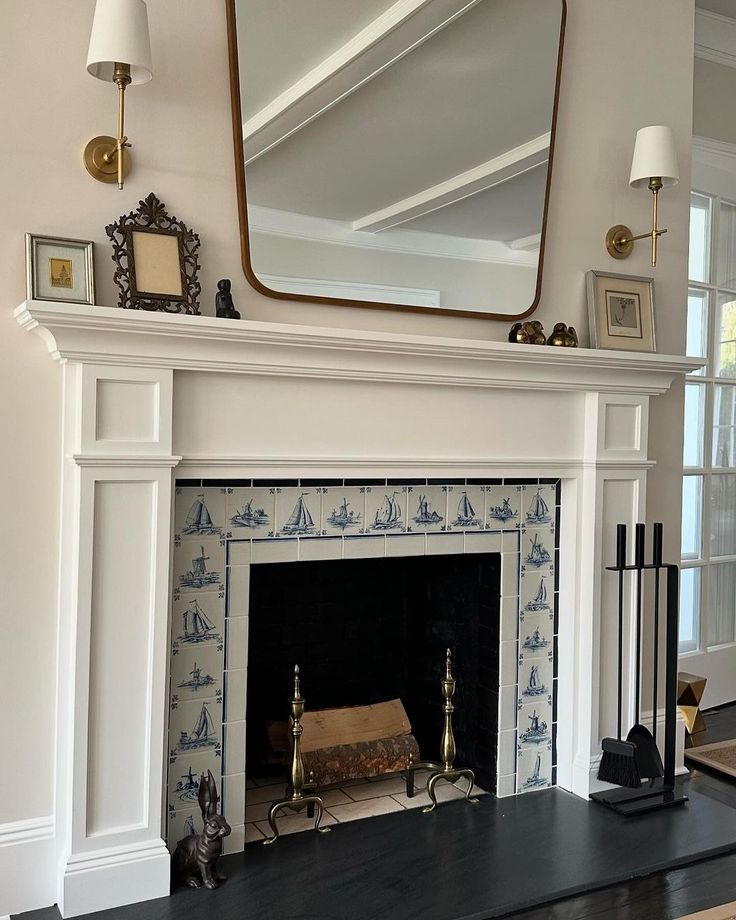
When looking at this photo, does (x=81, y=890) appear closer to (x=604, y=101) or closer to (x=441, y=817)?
(x=441, y=817)

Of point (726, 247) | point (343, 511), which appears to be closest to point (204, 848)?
point (343, 511)

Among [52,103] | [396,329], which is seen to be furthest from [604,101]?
[52,103]

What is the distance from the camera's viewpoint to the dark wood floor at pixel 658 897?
6.95ft

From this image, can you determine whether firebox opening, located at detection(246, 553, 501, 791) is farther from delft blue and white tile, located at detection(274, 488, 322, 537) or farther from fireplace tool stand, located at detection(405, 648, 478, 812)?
delft blue and white tile, located at detection(274, 488, 322, 537)

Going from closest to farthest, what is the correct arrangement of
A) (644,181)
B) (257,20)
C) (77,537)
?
(77,537) → (257,20) → (644,181)

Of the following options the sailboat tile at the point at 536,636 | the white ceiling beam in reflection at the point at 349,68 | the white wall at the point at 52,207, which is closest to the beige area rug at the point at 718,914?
the sailboat tile at the point at 536,636

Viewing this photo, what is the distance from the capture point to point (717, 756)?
3.18 m

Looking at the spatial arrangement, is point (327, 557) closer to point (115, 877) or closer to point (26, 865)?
point (115, 877)

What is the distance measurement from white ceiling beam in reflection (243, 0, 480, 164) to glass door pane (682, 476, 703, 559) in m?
2.25

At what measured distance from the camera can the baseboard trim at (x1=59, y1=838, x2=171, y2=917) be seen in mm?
2035

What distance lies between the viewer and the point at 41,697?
82.1 inches

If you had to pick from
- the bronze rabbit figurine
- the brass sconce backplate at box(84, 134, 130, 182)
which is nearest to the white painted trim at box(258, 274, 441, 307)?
the brass sconce backplate at box(84, 134, 130, 182)

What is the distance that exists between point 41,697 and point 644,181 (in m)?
2.31

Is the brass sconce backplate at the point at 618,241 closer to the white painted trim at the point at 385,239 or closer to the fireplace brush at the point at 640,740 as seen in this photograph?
the white painted trim at the point at 385,239
